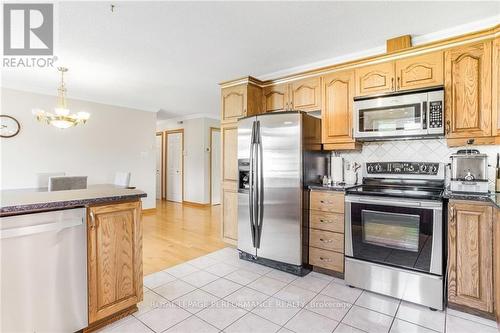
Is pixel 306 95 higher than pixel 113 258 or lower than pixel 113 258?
higher

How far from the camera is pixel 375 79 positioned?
8.86 feet

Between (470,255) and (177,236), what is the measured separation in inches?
140

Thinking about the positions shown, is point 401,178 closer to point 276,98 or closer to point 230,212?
point 276,98

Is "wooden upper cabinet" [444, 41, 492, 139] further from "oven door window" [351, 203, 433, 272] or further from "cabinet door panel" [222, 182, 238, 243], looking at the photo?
"cabinet door panel" [222, 182, 238, 243]

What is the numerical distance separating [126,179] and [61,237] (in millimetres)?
2684

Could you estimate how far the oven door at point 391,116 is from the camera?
2375 millimetres

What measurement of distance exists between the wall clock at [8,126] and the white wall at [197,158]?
11.5 ft

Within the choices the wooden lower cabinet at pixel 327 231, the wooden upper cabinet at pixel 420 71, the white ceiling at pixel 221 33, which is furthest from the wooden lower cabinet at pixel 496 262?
the white ceiling at pixel 221 33

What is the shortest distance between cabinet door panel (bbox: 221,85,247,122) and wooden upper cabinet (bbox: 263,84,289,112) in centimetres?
34

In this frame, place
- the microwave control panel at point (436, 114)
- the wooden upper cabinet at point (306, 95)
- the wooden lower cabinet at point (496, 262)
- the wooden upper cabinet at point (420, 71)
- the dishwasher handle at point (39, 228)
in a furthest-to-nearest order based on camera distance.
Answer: the wooden upper cabinet at point (306, 95)
the wooden upper cabinet at point (420, 71)
the microwave control panel at point (436, 114)
the wooden lower cabinet at point (496, 262)
the dishwasher handle at point (39, 228)

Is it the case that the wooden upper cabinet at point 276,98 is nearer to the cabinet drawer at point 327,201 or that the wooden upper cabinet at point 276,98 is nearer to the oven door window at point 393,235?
the cabinet drawer at point 327,201

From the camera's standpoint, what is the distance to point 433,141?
2.62 metres

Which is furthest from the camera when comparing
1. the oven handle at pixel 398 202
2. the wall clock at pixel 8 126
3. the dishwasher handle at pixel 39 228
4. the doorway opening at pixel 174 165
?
the doorway opening at pixel 174 165

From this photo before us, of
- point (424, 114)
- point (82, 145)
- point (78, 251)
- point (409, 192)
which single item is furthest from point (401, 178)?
point (82, 145)
